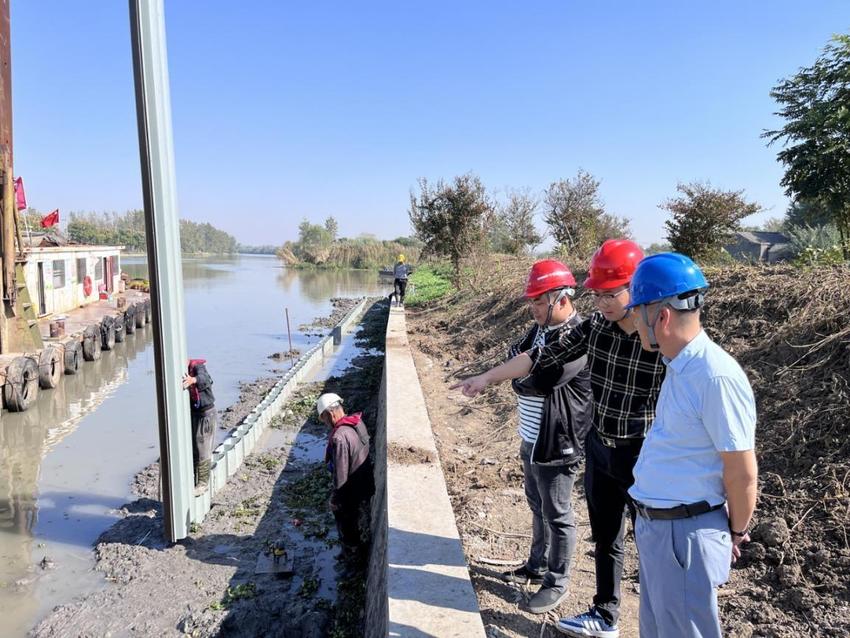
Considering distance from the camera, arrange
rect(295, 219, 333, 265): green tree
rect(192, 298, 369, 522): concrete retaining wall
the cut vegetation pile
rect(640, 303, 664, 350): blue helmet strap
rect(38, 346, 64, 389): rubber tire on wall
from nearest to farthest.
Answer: rect(640, 303, 664, 350): blue helmet strap < the cut vegetation pile < rect(192, 298, 369, 522): concrete retaining wall < rect(38, 346, 64, 389): rubber tire on wall < rect(295, 219, 333, 265): green tree

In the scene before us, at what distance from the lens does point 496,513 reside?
4.35 meters

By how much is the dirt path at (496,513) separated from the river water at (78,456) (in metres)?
3.52

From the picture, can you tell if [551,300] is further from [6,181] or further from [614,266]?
[6,181]

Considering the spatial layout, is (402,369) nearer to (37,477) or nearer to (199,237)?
(37,477)

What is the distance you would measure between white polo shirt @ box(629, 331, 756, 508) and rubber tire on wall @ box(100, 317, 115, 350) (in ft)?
57.7

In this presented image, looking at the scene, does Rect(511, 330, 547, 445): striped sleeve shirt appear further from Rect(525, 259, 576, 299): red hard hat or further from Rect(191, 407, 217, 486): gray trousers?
Rect(191, 407, 217, 486): gray trousers

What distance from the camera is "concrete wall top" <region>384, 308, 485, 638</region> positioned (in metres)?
2.64

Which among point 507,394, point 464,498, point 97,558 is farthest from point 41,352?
point 464,498

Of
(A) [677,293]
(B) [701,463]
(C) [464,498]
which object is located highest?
(A) [677,293]

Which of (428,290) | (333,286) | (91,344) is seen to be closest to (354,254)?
(333,286)

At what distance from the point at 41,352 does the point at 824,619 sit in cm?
1314

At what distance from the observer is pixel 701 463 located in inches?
70.5

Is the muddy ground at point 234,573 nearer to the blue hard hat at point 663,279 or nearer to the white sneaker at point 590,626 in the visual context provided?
the white sneaker at point 590,626

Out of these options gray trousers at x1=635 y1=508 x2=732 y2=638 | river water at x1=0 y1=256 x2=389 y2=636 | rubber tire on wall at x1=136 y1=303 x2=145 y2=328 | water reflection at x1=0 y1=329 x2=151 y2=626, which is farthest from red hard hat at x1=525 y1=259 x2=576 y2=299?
rubber tire on wall at x1=136 y1=303 x2=145 y2=328
